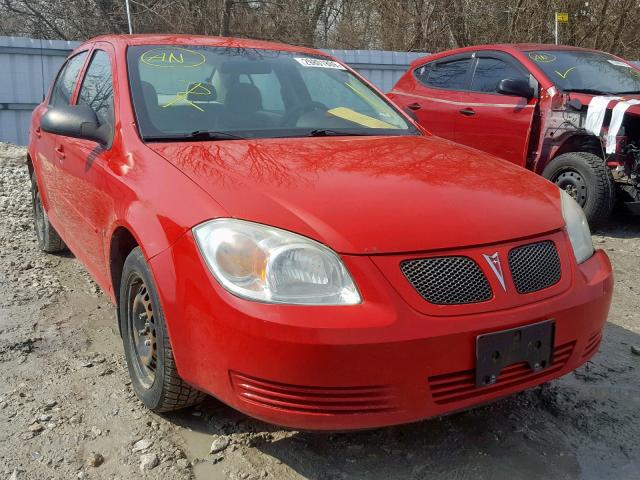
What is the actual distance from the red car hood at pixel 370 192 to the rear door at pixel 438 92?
3.94 m

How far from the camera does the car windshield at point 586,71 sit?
5793 millimetres

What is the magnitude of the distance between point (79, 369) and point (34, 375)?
200 mm

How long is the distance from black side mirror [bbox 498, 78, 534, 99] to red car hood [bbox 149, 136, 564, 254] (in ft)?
10.0

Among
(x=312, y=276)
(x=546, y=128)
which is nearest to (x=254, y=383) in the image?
(x=312, y=276)

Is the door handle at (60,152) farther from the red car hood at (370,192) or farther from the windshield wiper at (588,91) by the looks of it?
the windshield wiper at (588,91)

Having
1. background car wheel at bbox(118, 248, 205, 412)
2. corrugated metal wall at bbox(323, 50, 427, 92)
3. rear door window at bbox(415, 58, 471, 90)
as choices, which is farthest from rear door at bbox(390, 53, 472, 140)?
corrugated metal wall at bbox(323, 50, 427, 92)

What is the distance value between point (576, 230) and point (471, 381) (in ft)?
2.80

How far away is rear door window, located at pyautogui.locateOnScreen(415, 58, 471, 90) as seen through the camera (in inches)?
266

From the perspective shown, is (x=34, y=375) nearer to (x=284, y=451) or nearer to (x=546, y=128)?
(x=284, y=451)

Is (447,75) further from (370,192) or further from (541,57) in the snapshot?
(370,192)

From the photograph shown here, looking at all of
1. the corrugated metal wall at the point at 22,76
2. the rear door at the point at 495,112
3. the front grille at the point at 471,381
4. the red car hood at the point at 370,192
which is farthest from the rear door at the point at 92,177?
the corrugated metal wall at the point at 22,76

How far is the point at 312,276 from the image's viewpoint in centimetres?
201

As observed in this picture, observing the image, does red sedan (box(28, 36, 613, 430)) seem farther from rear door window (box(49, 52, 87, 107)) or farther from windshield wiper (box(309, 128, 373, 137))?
rear door window (box(49, 52, 87, 107))

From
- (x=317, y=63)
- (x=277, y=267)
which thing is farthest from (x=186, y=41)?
(x=277, y=267)
